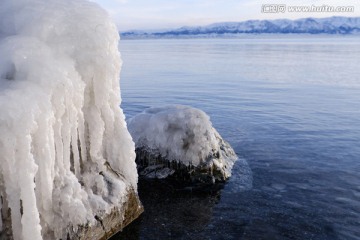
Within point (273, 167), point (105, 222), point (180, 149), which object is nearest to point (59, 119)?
point (105, 222)

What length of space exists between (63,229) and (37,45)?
14.3ft

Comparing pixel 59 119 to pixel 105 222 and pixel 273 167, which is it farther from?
pixel 273 167

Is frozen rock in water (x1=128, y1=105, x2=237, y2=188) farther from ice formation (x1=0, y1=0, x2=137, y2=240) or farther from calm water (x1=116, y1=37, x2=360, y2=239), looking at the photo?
ice formation (x1=0, y1=0, x2=137, y2=240)

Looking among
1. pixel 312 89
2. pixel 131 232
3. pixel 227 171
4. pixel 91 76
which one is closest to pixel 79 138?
pixel 91 76

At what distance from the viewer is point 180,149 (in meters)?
14.4

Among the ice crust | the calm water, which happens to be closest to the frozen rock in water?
the ice crust

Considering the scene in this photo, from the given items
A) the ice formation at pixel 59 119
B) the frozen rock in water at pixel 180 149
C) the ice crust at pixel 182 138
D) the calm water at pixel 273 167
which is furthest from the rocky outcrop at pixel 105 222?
the ice crust at pixel 182 138

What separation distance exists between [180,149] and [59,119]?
664 cm

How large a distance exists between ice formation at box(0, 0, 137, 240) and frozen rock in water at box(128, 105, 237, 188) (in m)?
3.21

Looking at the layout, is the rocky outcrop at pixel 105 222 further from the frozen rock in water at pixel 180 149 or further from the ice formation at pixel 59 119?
the frozen rock in water at pixel 180 149

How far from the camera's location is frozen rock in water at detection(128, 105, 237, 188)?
14305 mm

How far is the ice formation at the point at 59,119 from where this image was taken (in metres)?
7.30

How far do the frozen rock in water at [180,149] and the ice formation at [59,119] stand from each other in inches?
126

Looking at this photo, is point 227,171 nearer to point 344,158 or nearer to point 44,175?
point 344,158
